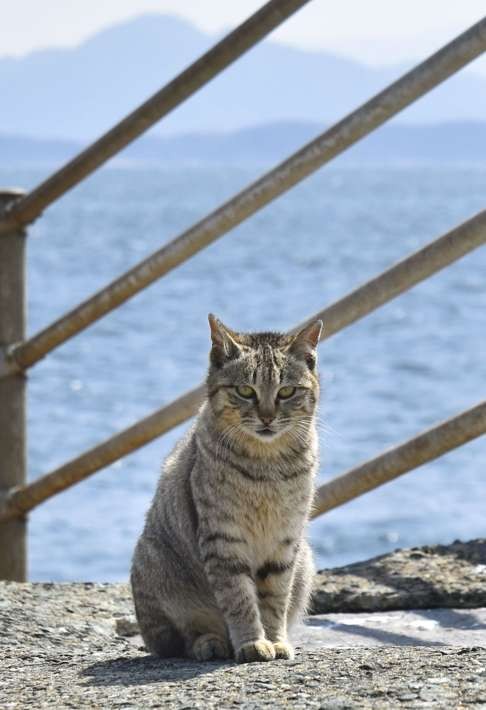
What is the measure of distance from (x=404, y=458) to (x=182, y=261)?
99cm

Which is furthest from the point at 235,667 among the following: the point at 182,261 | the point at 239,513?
the point at 182,261

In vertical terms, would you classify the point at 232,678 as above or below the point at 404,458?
below

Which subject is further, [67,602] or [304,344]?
[67,602]

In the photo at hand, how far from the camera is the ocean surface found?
→ 483 inches

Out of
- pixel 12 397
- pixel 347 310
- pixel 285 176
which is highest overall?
pixel 285 176

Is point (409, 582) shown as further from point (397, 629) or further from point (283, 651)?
point (283, 651)

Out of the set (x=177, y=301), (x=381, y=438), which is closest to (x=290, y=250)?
(x=177, y=301)

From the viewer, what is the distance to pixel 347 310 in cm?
437

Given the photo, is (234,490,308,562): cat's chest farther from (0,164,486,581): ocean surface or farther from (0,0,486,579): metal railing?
(0,0,486,579): metal railing

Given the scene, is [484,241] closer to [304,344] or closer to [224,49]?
[304,344]

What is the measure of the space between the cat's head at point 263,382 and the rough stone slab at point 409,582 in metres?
0.86

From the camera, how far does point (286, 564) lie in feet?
12.2

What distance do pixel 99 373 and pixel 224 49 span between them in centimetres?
1642

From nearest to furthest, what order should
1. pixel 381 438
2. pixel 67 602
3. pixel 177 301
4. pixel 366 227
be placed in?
1. pixel 67 602
2. pixel 381 438
3. pixel 177 301
4. pixel 366 227
